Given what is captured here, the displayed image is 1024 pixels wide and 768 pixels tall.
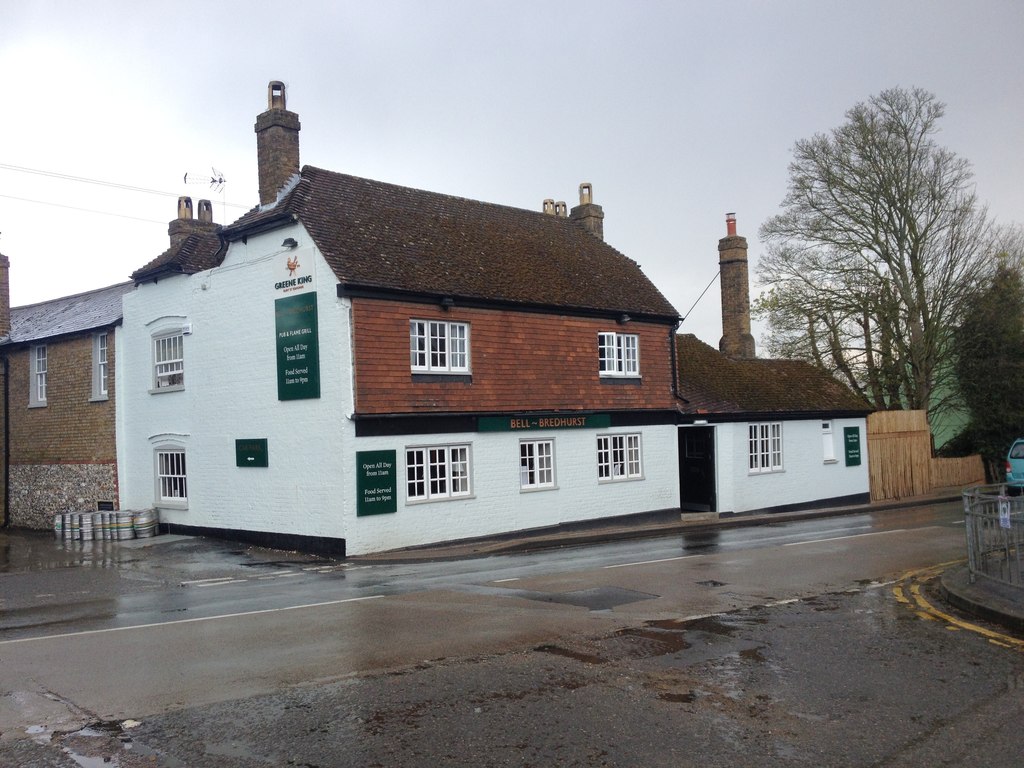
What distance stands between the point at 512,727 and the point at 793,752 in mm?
2014

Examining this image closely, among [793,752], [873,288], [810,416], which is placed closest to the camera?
[793,752]

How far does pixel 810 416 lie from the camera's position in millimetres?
30344

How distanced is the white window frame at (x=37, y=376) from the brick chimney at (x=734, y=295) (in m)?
23.1

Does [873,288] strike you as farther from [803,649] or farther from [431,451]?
[803,649]

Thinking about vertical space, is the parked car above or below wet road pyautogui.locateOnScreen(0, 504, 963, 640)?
above

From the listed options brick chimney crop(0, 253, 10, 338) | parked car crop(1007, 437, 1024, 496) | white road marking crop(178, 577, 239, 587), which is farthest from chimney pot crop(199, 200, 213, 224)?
parked car crop(1007, 437, 1024, 496)

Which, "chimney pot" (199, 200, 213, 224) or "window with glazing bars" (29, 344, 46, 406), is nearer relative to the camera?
"chimney pot" (199, 200, 213, 224)

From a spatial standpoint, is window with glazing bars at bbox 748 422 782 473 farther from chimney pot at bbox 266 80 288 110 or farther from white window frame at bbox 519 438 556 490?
chimney pot at bbox 266 80 288 110

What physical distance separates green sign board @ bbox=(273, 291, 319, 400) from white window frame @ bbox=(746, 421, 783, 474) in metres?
15.0

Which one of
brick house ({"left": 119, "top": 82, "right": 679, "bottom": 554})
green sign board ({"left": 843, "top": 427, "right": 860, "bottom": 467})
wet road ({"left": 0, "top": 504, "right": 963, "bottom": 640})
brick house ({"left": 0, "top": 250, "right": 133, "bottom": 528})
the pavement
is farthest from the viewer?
green sign board ({"left": 843, "top": 427, "right": 860, "bottom": 467})

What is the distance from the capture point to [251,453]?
2094 cm

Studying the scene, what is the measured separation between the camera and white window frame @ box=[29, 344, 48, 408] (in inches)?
1072

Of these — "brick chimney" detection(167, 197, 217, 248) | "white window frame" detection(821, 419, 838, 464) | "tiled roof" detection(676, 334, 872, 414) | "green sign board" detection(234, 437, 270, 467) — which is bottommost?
"white window frame" detection(821, 419, 838, 464)

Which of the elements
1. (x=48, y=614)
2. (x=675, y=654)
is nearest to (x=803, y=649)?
(x=675, y=654)
